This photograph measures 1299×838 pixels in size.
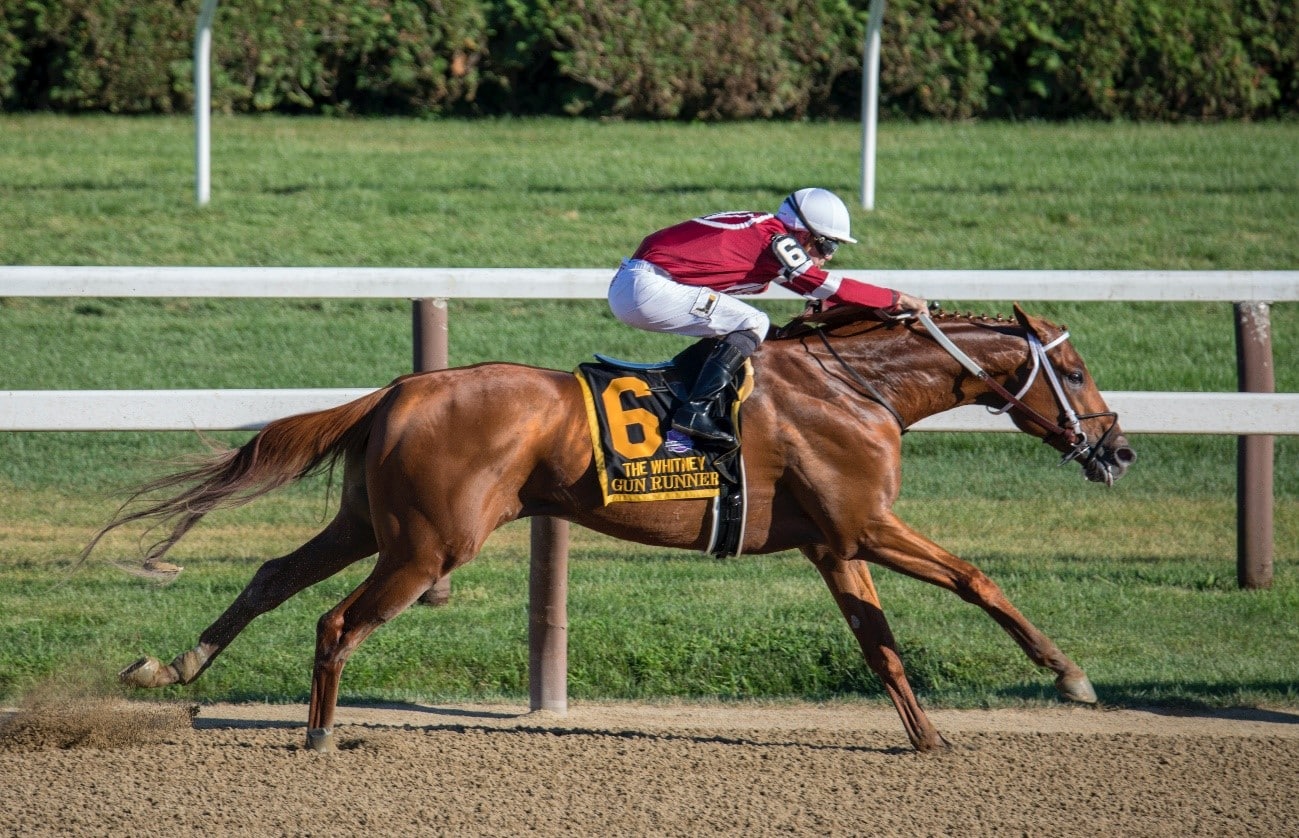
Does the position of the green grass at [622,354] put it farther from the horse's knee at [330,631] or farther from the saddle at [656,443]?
the saddle at [656,443]

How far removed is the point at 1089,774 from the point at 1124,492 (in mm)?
3853

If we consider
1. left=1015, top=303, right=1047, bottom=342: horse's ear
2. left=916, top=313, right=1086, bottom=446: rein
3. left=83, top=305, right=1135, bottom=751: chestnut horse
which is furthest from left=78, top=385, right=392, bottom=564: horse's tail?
left=1015, top=303, right=1047, bottom=342: horse's ear

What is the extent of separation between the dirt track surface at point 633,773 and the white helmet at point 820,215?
1.77 meters

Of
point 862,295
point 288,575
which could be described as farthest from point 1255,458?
point 288,575

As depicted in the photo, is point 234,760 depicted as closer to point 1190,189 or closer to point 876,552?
point 876,552

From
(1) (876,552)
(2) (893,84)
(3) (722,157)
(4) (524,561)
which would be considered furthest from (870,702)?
(2) (893,84)

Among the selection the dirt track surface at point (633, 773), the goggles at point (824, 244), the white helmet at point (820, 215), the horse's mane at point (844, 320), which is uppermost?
the white helmet at point (820, 215)

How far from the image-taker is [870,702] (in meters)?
6.17

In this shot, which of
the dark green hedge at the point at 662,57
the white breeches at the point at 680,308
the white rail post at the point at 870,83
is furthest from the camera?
the dark green hedge at the point at 662,57

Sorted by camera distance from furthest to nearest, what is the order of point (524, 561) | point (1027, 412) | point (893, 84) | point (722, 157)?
point (893, 84) < point (722, 157) < point (524, 561) < point (1027, 412)

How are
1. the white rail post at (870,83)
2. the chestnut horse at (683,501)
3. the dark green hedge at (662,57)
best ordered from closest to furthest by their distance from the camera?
the chestnut horse at (683,501), the white rail post at (870,83), the dark green hedge at (662,57)

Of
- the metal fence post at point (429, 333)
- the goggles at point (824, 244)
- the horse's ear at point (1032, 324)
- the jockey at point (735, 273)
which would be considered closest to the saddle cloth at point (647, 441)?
the jockey at point (735, 273)

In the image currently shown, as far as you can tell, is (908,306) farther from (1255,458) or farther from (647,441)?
(1255,458)

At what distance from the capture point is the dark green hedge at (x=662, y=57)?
13633mm
